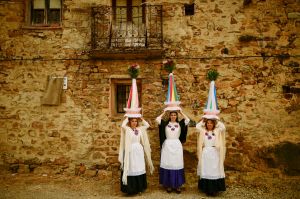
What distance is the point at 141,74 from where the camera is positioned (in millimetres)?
7402

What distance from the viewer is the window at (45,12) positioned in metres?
7.77

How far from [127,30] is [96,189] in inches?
157

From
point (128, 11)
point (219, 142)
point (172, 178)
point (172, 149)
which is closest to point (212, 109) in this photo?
point (219, 142)

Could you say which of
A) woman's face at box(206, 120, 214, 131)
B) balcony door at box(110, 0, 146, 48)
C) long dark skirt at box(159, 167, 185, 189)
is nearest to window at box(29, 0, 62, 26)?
balcony door at box(110, 0, 146, 48)

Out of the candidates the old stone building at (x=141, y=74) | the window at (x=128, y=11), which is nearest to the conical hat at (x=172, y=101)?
the old stone building at (x=141, y=74)

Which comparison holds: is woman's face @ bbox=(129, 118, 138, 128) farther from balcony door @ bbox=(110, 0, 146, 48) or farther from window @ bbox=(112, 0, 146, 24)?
window @ bbox=(112, 0, 146, 24)

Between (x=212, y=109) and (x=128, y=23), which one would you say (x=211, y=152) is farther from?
(x=128, y=23)

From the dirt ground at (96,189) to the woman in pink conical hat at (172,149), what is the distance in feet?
0.92

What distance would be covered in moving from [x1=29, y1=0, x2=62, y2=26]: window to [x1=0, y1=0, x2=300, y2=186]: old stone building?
1.2 inches

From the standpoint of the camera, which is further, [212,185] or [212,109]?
[212,109]

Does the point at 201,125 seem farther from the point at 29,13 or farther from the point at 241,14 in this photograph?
the point at 29,13

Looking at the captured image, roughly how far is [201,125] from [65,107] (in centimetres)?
356

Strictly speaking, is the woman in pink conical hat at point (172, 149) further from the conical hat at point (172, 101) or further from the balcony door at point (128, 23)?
the balcony door at point (128, 23)

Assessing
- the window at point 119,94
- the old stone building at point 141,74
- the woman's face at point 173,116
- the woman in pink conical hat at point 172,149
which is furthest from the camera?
the window at point 119,94
